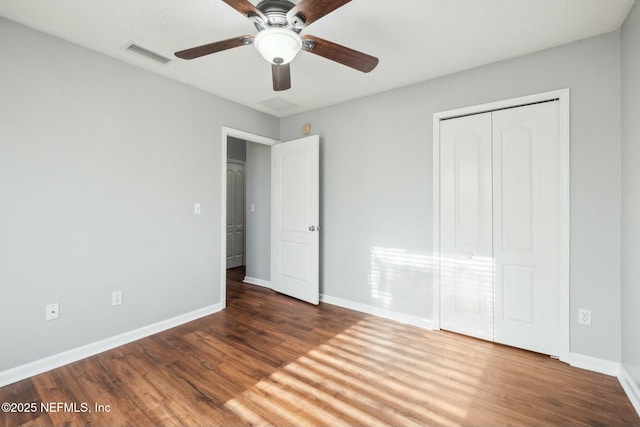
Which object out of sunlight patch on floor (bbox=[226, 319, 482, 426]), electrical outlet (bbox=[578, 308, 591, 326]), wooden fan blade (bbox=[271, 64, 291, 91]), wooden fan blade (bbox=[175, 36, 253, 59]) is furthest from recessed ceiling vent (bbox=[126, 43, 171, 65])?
electrical outlet (bbox=[578, 308, 591, 326])

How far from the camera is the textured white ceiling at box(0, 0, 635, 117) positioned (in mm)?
1901

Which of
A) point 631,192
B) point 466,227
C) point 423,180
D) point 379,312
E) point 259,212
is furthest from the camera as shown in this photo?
point 259,212

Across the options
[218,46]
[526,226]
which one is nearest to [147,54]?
[218,46]

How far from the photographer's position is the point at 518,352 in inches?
96.7

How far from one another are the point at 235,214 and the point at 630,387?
217 inches

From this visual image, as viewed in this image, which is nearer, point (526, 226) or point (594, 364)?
point (594, 364)

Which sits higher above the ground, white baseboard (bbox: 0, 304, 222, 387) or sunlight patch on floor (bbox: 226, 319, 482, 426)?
white baseboard (bbox: 0, 304, 222, 387)

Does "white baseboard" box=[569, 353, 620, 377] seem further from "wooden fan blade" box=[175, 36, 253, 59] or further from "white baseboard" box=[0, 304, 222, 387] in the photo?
"white baseboard" box=[0, 304, 222, 387]

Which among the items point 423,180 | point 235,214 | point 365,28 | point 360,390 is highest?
point 365,28

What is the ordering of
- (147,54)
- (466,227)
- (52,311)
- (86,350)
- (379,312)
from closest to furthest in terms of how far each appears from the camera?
(52,311) → (86,350) → (147,54) → (466,227) → (379,312)

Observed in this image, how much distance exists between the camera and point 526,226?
2.46 meters

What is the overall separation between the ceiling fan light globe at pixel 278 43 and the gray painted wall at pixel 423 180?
1.68 m

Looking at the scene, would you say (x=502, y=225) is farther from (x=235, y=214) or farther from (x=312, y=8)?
(x=235, y=214)

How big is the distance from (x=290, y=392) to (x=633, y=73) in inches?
117
